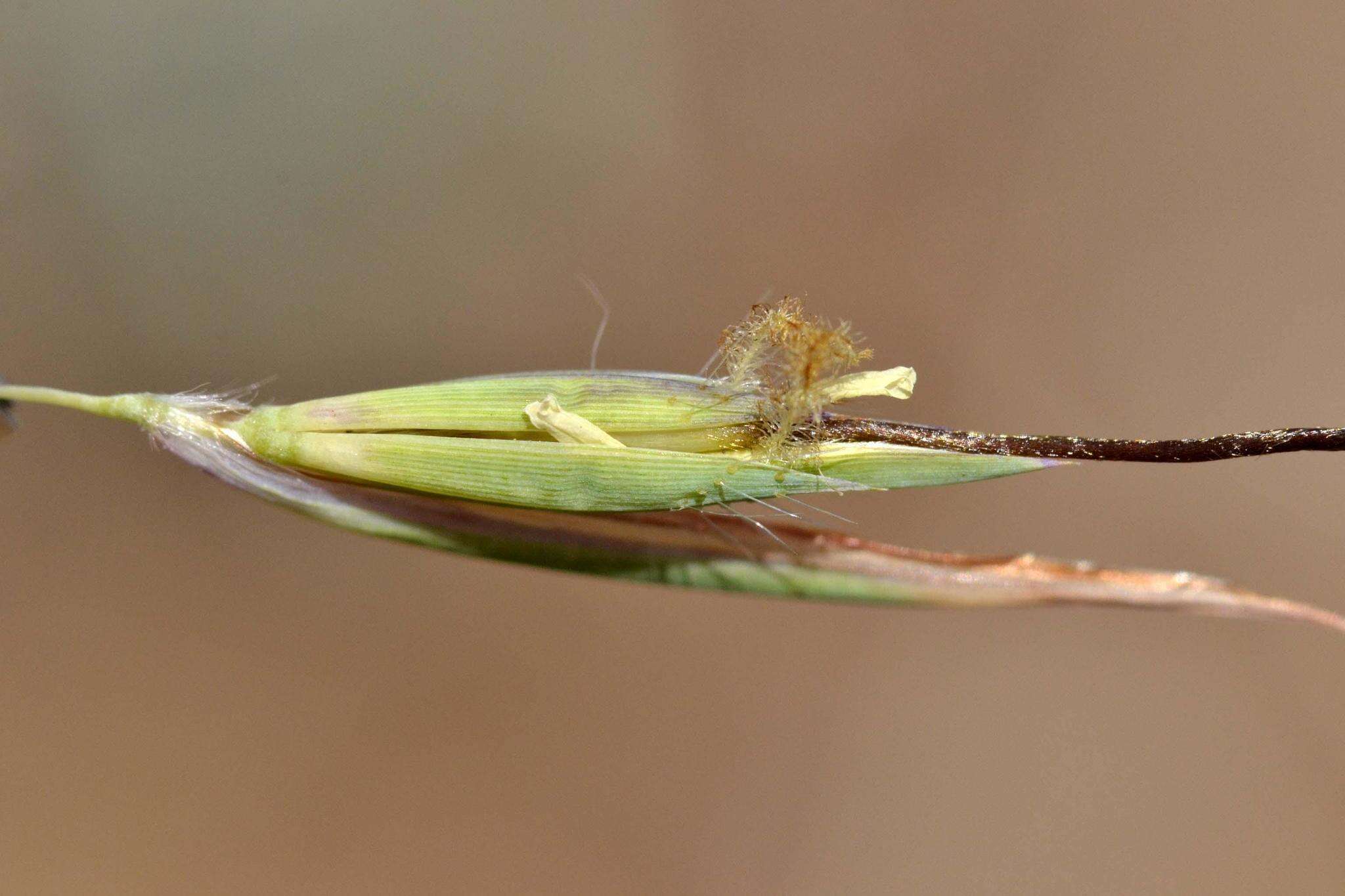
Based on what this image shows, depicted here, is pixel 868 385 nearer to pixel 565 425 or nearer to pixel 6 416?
pixel 565 425

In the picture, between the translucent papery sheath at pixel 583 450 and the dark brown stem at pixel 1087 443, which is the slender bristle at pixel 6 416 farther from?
the dark brown stem at pixel 1087 443

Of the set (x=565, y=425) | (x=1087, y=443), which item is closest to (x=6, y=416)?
(x=565, y=425)

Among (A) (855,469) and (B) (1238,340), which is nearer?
(A) (855,469)

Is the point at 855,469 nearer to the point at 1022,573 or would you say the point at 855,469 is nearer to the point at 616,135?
the point at 1022,573

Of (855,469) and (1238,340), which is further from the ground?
(1238,340)

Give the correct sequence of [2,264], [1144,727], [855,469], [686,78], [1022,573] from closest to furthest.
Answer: [855,469] < [1022,573] < [2,264] < [686,78] < [1144,727]

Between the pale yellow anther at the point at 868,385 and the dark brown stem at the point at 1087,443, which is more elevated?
the pale yellow anther at the point at 868,385

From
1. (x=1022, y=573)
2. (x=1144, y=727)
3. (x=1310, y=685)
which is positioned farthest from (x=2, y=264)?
(x=1310, y=685)

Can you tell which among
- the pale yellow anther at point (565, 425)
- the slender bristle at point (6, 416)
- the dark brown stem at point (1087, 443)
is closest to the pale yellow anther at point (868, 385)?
the dark brown stem at point (1087, 443)
